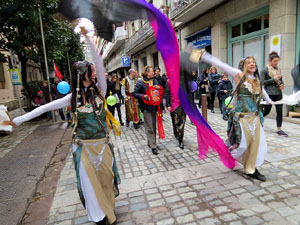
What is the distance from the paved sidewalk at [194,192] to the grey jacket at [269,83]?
1.26m

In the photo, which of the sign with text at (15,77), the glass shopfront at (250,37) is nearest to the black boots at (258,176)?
the glass shopfront at (250,37)

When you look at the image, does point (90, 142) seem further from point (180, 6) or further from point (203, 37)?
point (180, 6)

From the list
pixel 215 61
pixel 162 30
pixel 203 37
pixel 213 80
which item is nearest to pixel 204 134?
pixel 215 61

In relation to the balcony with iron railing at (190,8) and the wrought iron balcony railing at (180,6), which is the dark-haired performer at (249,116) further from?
the wrought iron balcony railing at (180,6)

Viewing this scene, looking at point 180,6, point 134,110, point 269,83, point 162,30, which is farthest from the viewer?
point 180,6

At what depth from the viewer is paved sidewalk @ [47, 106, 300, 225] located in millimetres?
2533

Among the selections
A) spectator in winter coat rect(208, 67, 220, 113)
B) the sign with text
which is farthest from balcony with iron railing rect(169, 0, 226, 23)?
the sign with text

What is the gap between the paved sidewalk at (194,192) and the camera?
8.31 ft

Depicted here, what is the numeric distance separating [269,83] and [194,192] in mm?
3347

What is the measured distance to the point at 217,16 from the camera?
9.81m

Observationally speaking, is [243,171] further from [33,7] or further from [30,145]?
[33,7]

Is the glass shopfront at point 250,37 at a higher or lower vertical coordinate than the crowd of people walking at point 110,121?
higher

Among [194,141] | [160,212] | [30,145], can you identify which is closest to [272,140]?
[194,141]

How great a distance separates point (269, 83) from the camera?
4965mm
